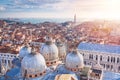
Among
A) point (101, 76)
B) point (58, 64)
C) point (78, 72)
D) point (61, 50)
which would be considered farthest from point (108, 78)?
point (61, 50)

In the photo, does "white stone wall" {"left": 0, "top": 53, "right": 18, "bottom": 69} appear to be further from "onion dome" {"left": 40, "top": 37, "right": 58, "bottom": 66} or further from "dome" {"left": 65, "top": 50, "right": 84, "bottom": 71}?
"dome" {"left": 65, "top": 50, "right": 84, "bottom": 71}

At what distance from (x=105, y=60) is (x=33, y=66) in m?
9.73

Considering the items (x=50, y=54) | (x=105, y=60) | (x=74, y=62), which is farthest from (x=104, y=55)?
(x=50, y=54)

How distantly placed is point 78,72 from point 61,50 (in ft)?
11.3

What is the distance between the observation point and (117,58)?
A: 1842cm

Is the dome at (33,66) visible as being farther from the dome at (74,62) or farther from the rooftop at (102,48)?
the rooftop at (102,48)

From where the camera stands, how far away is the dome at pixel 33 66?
36.8 ft

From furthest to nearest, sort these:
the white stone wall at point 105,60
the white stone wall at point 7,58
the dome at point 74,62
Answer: the white stone wall at point 7,58 < the white stone wall at point 105,60 < the dome at point 74,62

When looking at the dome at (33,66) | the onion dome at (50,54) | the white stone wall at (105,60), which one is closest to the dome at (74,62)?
the onion dome at (50,54)

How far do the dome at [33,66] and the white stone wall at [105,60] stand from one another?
26.9 feet

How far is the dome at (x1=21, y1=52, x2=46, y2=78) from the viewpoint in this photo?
11.2 meters

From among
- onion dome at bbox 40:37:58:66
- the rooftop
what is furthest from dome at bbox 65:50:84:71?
the rooftop

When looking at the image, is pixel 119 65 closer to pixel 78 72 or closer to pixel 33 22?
pixel 78 72

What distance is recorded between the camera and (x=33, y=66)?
36.7 feet
